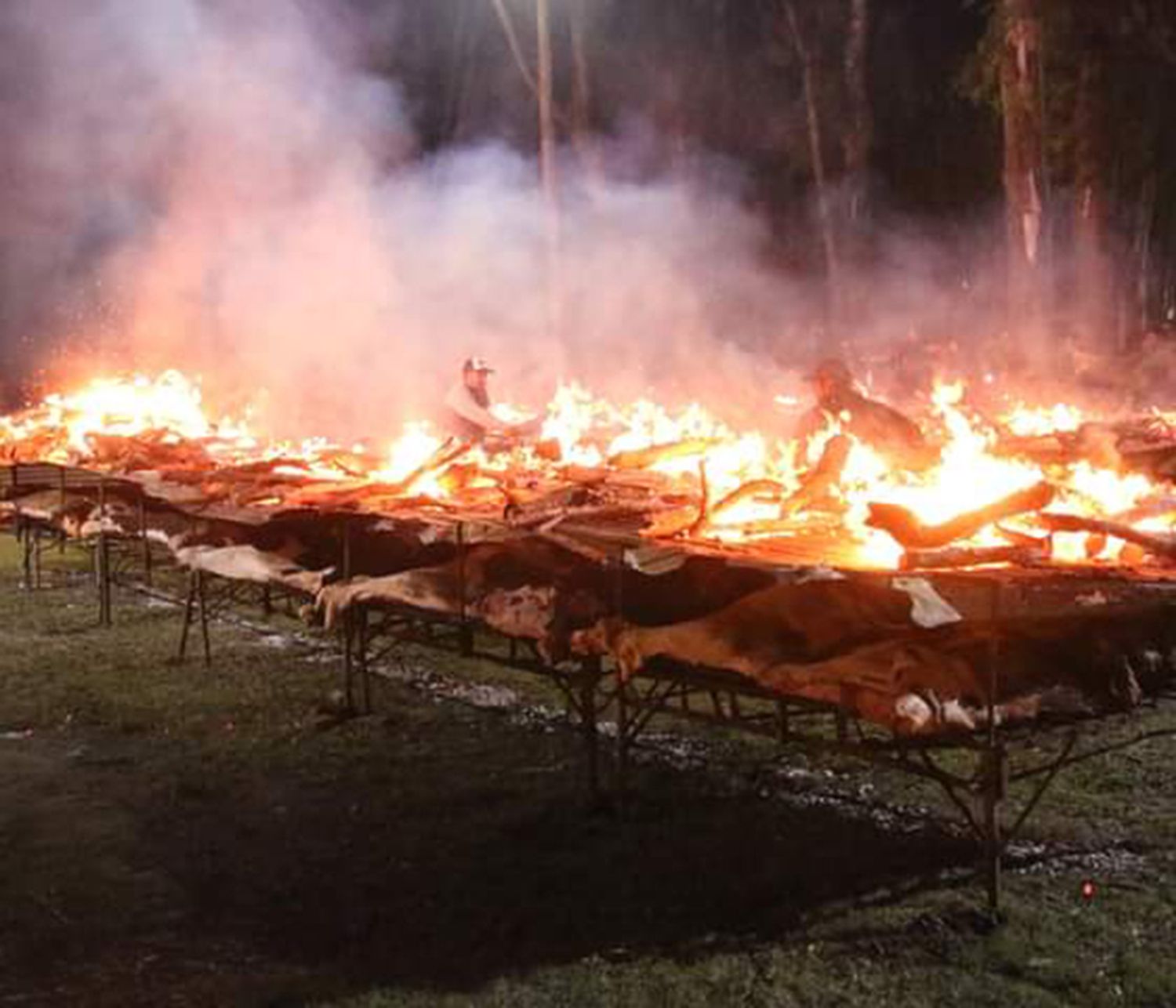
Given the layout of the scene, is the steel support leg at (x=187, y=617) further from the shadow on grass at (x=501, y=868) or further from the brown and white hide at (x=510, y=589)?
the brown and white hide at (x=510, y=589)

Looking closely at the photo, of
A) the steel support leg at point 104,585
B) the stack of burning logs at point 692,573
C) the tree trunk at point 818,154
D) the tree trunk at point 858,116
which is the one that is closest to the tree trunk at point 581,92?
the tree trunk at point 818,154

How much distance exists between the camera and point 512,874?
635 centimetres

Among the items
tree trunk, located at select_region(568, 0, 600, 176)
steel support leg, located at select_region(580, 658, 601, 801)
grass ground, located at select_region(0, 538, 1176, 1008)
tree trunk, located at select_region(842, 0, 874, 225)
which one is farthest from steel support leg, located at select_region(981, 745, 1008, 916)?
tree trunk, located at select_region(842, 0, 874, 225)

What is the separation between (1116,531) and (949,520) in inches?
26.2

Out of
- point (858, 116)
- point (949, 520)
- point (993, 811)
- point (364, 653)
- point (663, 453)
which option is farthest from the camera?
point (858, 116)

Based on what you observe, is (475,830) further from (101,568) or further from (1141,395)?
(1141,395)

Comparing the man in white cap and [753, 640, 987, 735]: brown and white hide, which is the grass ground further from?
the man in white cap

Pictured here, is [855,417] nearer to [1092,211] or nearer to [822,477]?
[822,477]

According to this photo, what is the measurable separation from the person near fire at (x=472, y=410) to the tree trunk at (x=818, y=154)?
15.9 m

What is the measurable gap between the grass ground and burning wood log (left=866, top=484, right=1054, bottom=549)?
1.63 metres

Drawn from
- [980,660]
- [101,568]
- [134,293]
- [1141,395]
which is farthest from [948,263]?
[980,660]

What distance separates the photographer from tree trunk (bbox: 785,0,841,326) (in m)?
28.4

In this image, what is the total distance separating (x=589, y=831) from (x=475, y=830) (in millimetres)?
606

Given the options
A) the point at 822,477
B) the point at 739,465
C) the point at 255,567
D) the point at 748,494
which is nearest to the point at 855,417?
the point at 739,465
